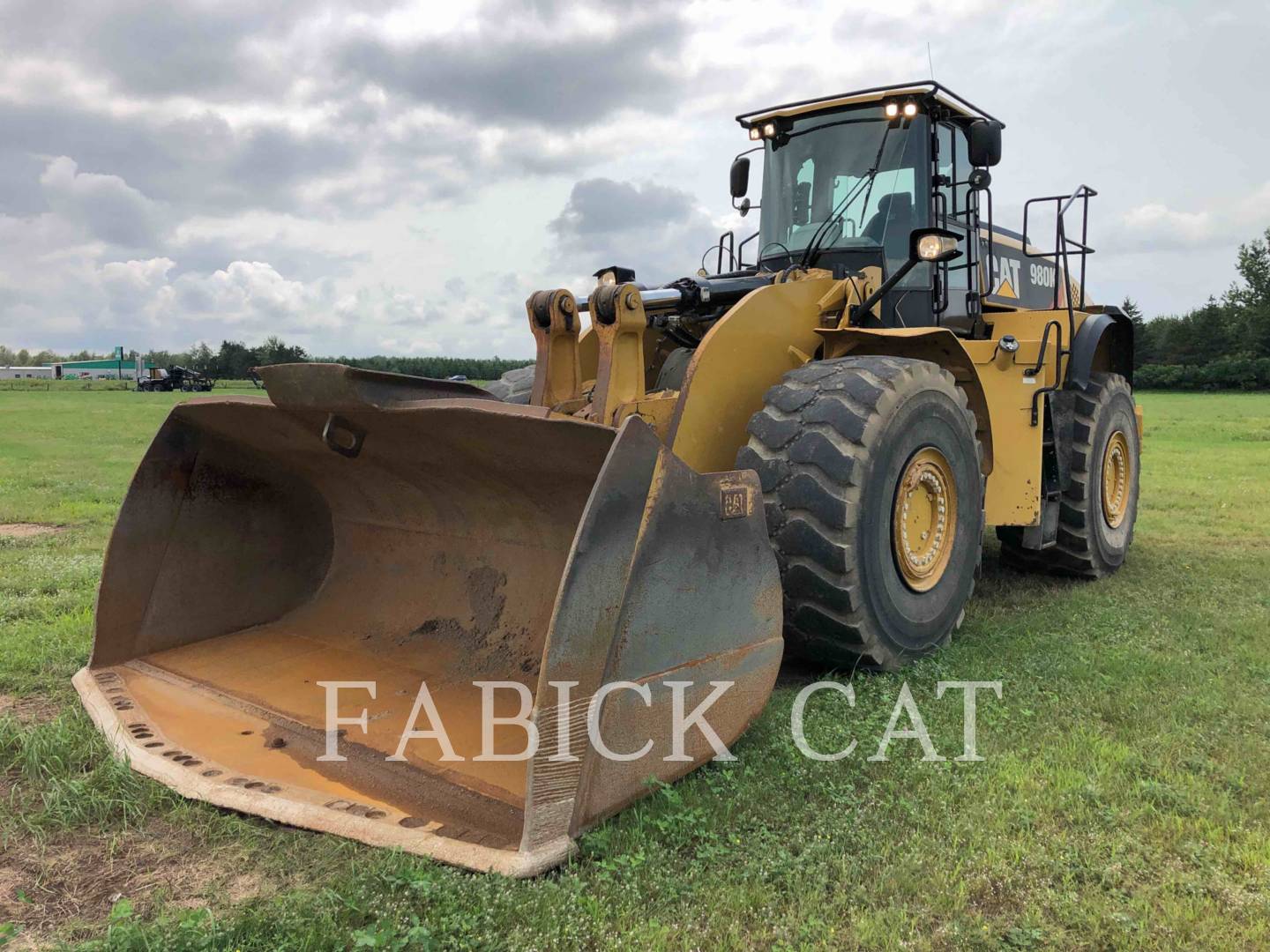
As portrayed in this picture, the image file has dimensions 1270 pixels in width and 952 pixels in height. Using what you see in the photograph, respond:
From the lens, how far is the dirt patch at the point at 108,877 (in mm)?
2447

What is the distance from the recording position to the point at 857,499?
383 cm

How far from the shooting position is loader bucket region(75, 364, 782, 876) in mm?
2695

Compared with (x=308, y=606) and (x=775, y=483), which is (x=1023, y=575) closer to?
(x=775, y=483)

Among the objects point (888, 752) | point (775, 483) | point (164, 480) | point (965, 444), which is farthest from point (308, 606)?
point (965, 444)

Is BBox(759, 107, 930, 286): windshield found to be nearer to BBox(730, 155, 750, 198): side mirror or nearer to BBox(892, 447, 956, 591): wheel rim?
BBox(730, 155, 750, 198): side mirror

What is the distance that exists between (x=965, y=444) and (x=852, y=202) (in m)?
1.62

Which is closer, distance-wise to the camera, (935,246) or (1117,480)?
(935,246)

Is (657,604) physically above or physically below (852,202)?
below

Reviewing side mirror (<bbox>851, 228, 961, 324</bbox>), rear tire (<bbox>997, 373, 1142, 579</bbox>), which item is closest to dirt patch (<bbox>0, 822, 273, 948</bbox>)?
side mirror (<bbox>851, 228, 961, 324</bbox>)

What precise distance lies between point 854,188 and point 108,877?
4.73 m

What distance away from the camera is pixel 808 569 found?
3.81 m

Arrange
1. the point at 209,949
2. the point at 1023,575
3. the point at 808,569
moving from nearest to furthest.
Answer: the point at 209,949, the point at 808,569, the point at 1023,575

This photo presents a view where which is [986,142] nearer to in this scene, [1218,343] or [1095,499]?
[1095,499]

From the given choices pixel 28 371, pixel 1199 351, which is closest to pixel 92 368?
pixel 28 371
